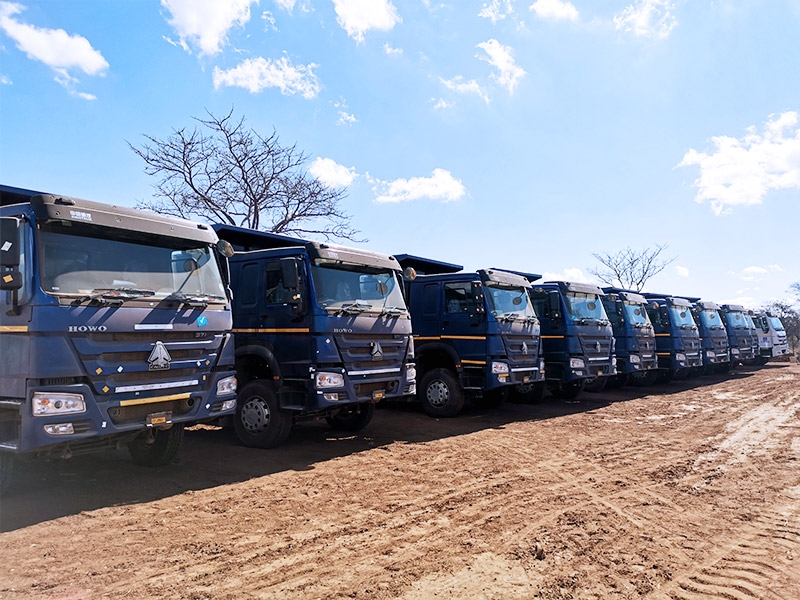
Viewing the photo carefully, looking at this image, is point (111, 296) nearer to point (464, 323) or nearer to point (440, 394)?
point (464, 323)

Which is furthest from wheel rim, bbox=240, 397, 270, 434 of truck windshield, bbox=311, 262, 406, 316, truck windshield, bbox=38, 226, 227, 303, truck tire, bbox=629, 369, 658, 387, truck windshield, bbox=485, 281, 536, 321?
truck tire, bbox=629, 369, 658, 387

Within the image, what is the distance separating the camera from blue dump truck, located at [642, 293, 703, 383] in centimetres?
1692

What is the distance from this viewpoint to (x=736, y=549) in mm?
4375

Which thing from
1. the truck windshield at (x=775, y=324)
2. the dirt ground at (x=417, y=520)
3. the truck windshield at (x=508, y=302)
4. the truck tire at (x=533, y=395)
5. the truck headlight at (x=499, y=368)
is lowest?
the dirt ground at (x=417, y=520)

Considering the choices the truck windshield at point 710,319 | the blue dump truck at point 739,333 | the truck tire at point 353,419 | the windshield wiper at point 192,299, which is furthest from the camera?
the blue dump truck at point 739,333

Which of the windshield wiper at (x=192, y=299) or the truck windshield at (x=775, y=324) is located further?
the truck windshield at (x=775, y=324)

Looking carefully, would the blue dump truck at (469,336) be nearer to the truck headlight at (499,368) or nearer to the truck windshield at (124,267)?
the truck headlight at (499,368)

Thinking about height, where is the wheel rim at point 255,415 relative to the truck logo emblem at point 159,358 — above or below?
below

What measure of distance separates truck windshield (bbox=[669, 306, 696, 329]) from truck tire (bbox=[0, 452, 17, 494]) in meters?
16.6

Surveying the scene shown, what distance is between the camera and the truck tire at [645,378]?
54.9 feet

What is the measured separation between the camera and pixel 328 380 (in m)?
7.36

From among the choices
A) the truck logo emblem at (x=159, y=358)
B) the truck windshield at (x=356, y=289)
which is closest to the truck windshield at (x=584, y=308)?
the truck windshield at (x=356, y=289)

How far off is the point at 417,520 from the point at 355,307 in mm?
3541

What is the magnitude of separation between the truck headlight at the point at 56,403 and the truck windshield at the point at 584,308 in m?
10.2
